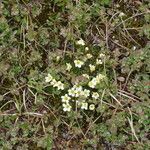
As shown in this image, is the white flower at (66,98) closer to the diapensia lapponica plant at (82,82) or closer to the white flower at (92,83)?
the diapensia lapponica plant at (82,82)

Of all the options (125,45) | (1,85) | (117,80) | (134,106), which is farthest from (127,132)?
(1,85)

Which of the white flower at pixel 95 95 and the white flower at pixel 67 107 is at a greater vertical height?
the white flower at pixel 95 95

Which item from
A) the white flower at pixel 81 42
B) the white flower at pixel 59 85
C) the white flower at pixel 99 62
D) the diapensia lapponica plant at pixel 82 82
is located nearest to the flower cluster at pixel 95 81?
the diapensia lapponica plant at pixel 82 82

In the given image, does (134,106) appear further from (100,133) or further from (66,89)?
(66,89)

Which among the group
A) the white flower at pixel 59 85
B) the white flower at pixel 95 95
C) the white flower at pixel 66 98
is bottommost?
the white flower at pixel 66 98

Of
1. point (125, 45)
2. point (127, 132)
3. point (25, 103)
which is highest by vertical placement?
point (125, 45)

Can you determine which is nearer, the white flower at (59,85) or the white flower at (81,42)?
the white flower at (59,85)

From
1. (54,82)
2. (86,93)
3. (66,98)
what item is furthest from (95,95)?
(54,82)

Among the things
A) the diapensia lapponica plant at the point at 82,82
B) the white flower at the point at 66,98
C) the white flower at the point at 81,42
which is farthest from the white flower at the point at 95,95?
the white flower at the point at 81,42

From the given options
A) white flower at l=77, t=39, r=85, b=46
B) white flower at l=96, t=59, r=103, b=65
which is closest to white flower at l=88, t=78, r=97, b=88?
white flower at l=96, t=59, r=103, b=65
